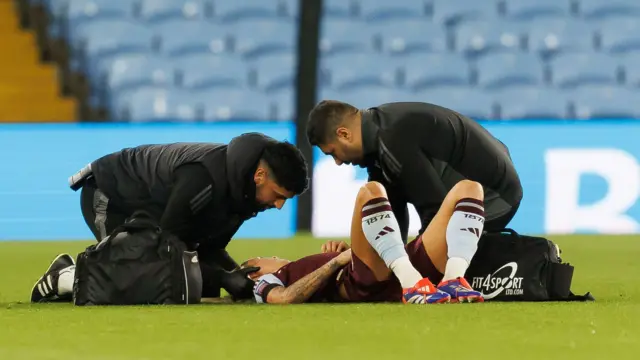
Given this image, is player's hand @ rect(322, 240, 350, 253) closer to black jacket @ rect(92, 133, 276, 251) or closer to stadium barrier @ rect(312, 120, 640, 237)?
black jacket @ rect(92, 133, 276, 251)

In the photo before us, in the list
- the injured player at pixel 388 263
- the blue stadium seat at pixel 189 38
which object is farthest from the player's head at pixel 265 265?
the blue stadium seat at pixel 189 38

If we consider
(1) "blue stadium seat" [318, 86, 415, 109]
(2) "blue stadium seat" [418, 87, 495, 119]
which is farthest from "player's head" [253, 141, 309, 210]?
(2) "blue stadium seat" [418, 87, 495, 119]

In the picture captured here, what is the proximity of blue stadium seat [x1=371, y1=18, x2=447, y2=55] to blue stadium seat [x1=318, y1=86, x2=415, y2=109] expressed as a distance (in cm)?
67

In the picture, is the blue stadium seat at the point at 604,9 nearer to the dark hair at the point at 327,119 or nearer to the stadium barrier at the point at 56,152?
the stadium barrier at the point at 56,152

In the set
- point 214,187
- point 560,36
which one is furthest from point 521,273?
point 560,36

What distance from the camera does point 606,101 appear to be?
47.2ft

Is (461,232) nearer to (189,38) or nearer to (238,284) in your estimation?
(238,284)

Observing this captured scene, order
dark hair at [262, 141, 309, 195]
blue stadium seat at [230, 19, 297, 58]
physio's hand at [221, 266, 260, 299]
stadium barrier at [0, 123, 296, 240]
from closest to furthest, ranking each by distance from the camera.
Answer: dark hair at [262, 141, 309, 195]
physio's hand at [221, 266, 260, 299]
stadium barrier at [0, 123, 296, 240]
blue stadium seat at [230, 19, 297, 58]

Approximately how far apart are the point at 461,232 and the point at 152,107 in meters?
8.40

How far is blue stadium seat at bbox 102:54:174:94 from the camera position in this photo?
46.2ft

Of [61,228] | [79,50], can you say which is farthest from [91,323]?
[79,50]

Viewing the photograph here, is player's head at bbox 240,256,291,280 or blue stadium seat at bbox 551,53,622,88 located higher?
player's head at bbox 240,256,291,280

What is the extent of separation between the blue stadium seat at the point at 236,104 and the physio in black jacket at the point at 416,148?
773 cm

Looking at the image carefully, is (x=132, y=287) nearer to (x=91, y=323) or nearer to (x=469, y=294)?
(x=91, y=323)
